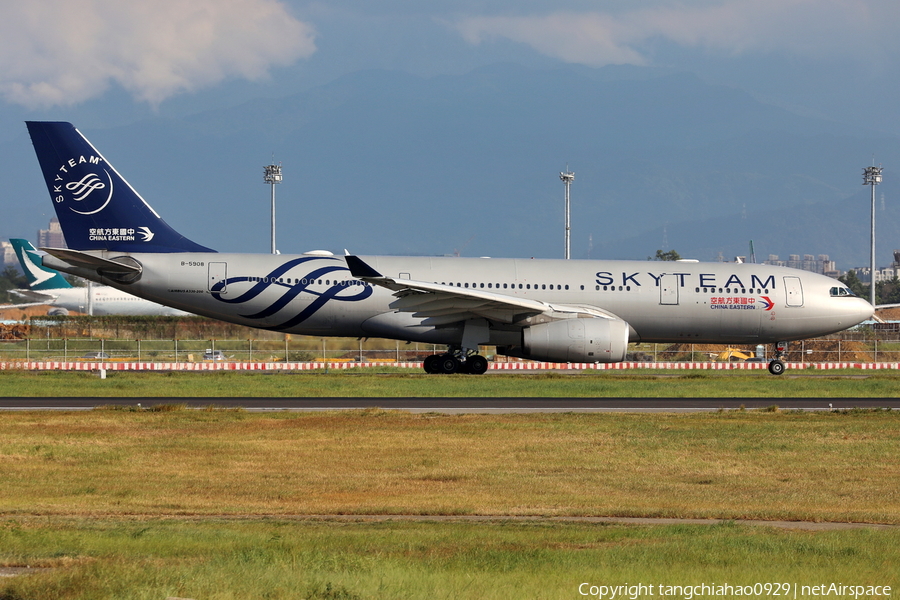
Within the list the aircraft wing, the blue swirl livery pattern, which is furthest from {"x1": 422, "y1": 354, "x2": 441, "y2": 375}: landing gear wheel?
the blue swirl livery pattern

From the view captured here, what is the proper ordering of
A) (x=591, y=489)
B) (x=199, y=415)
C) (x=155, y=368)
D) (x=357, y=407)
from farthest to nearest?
(x=155, y=368) → (x=357, y=407) → (x=199, y=415) → (x=591, y=489)

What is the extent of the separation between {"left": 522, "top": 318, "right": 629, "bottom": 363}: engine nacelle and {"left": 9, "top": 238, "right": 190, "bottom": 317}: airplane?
6050cm

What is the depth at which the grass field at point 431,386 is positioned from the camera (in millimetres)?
26750

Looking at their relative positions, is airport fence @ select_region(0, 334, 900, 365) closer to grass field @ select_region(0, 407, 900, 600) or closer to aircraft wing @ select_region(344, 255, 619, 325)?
aircraft wing @ select_region(344, 255, 619, 325)

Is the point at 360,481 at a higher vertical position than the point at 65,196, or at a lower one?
lower

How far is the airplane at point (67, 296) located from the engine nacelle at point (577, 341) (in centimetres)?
6050

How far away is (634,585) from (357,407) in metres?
15.2

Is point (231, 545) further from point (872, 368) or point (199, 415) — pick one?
point (872, 368)

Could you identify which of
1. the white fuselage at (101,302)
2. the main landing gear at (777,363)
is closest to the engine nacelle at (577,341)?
the main landing gear at (777,363)

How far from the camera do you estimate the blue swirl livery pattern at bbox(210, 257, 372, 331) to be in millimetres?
30531

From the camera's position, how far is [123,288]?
102ft

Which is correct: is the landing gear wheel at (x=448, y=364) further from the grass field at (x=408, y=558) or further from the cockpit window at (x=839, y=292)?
the grass field at (x=408, y=558)

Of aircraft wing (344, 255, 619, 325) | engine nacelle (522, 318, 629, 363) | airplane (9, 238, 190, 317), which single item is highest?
airplane (9, 238, 190, 317)

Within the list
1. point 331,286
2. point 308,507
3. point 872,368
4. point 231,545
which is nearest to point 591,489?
point 308,507
